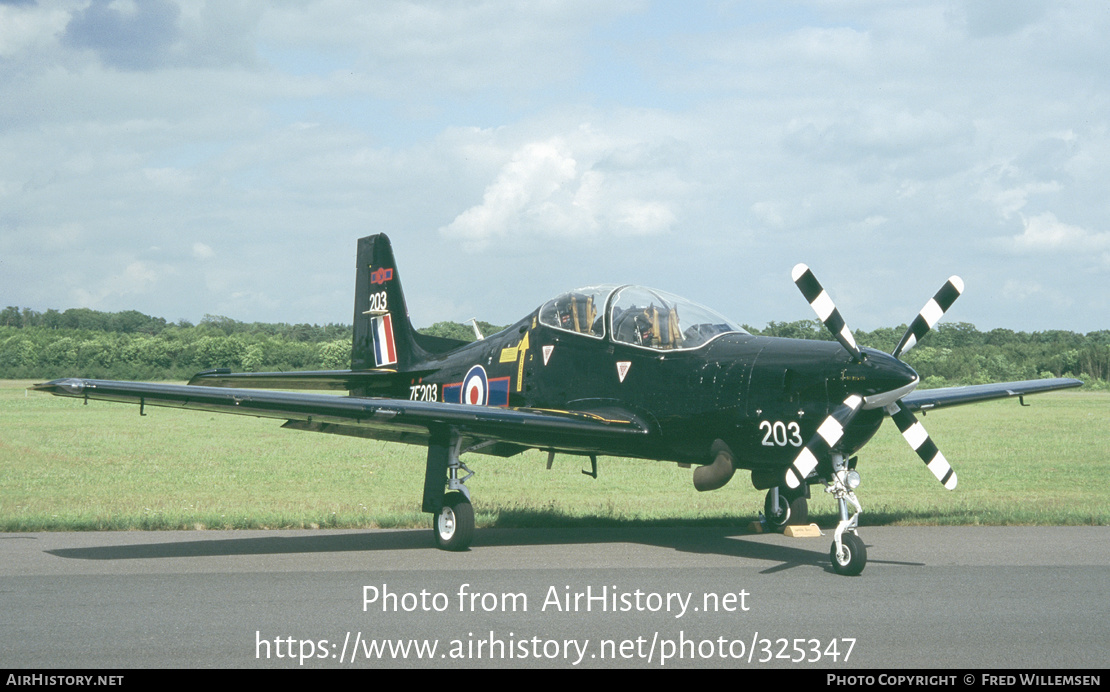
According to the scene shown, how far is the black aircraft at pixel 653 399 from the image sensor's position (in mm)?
9492

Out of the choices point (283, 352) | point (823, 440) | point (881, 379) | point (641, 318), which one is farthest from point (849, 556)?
point (283, 352)

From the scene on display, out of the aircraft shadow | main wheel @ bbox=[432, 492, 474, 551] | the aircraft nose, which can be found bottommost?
the aircraft shadow

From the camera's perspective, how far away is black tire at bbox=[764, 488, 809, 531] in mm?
12836

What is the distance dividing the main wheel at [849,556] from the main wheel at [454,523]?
4428 mm

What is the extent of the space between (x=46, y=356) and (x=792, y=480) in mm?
92057

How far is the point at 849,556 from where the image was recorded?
9.16 m

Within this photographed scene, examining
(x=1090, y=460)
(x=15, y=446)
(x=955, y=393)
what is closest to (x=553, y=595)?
(x=955, y=393)

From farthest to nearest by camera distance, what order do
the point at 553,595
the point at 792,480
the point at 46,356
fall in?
the point at 46,356
the point at 792,480
the point at 553,595

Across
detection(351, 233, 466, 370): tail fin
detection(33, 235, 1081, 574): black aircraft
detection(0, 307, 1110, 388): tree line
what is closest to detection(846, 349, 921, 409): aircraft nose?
detection(33, 235, 1081, 574): black aircraft

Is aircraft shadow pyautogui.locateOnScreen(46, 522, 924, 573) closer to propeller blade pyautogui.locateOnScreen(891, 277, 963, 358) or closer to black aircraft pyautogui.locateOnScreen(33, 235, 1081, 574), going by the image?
black aircraft pyautogui.locateOnScreen(33, 235, 1081, 574)

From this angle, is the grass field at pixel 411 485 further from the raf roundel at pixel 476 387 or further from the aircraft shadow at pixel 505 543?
the raf roundel at pixel 476 387

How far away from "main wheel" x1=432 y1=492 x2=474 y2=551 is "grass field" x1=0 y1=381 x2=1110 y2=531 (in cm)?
263
